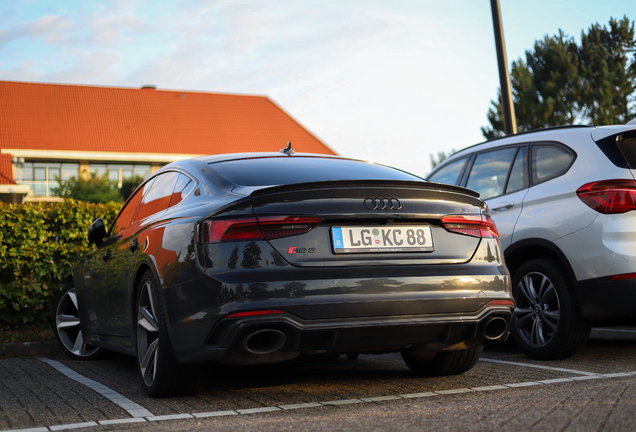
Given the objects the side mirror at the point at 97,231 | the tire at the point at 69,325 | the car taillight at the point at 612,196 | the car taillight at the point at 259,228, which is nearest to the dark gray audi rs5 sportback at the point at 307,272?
the car taillight at the point at 259,228

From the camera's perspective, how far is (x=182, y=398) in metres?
4.39

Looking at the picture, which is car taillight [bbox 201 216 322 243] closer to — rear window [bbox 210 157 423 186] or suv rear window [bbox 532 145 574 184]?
rear window [bbox 210 157 423 186]

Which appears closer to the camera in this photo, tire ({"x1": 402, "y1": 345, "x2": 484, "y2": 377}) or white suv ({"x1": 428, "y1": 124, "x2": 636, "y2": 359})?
tire ({"x1": 402, "y1": 345, "x2": 484, "y2": 377})

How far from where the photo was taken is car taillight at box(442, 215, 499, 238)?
4266 millimetres

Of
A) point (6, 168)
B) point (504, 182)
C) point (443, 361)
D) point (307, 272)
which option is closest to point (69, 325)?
point (443, 361)

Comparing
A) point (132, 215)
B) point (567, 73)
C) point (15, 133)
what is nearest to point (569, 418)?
point (132, 215)

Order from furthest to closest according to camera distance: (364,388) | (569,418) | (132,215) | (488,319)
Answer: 1. (132,215)
2. (364,388)
3. (488,319)
4. (569,418)

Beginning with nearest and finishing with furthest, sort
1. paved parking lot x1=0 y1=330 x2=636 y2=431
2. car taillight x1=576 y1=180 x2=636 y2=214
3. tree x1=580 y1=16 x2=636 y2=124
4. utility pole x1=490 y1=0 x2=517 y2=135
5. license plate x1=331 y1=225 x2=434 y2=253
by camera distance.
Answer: paved parking lot x1=0 y1=330 x2=636 y2=431 → license plate x1=331 y1=225 x2=434 y2=253 → car taillight x1=576 y1=180 x2=636 y2=214 → utility pole x1=490 y1=0 x2=517 y2=135 → tree x1=580 y1=16 x2=636 y2=124

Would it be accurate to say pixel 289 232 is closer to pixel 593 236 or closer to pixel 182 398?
pixel 182 398

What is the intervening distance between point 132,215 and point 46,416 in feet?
6.46

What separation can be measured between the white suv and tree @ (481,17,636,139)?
111ft

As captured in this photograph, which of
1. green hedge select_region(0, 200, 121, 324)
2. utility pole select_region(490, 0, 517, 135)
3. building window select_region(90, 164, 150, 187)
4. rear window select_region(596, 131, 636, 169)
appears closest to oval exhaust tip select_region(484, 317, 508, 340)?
rear window select_region(596, 131, 636, 169)

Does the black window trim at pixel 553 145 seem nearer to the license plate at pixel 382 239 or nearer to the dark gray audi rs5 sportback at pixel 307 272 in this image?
the dark gray audi rs5 sportback at pixel 307 272

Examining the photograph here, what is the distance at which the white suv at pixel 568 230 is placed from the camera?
5.16m
